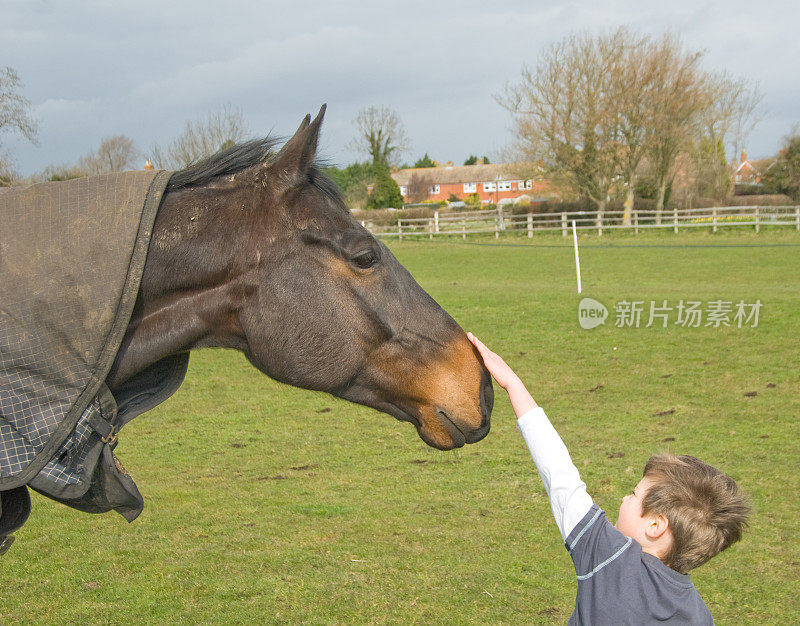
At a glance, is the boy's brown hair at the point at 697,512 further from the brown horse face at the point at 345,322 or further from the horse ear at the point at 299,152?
the horse ear at the point at 299,152

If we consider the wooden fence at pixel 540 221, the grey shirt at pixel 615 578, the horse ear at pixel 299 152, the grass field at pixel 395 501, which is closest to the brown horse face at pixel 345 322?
the horse ear at pixel 299 152

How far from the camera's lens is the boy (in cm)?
185

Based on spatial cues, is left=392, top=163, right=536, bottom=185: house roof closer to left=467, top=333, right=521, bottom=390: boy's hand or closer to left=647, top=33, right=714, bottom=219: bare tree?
left=647, top=33, right=714, bottom=219: bare tree

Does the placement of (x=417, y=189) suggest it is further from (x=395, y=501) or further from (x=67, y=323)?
(x=67, y=323)

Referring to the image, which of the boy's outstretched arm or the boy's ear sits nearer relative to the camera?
the boy's ear

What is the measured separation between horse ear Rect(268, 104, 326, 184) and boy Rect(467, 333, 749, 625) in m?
1.22

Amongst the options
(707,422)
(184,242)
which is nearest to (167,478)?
(184,242)

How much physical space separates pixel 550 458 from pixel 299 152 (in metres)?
1.17

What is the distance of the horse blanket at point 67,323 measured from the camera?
168 centimetres

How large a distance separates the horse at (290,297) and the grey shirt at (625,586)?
1.55 feet

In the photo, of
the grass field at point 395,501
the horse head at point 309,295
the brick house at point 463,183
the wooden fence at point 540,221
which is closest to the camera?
the horse head at point 309,295

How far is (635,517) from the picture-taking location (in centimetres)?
201

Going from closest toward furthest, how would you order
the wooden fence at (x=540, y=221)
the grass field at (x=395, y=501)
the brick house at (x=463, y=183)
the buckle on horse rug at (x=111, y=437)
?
the buckle on horse rug at (x=111, y=437)
the grass field at (x=395, y=501)
the wooden fence at (x=540, y=221)
the brick house at (x=463, y=183)

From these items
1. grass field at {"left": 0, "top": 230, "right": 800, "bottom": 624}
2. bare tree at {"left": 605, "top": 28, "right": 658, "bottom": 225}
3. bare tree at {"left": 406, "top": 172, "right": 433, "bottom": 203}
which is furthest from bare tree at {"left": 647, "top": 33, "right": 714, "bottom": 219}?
bare tree at {"left": 406, "top": 172, "right": 433, "bottom": 203}
